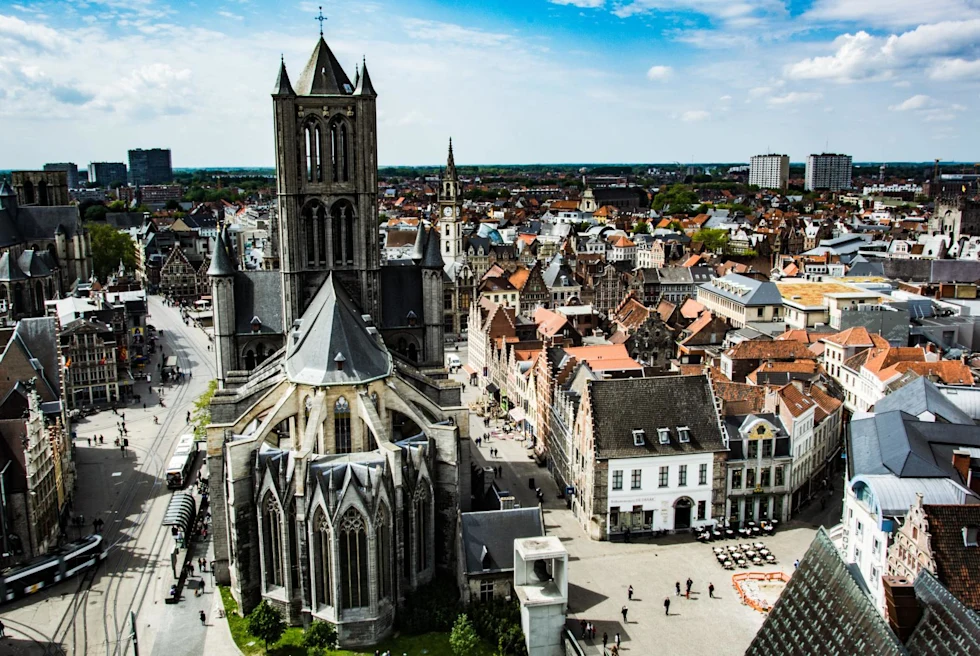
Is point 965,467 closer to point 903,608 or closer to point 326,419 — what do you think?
point 903,608

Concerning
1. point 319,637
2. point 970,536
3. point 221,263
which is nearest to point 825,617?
point 970,536

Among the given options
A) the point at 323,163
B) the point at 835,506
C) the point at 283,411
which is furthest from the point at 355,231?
the point at 835,506

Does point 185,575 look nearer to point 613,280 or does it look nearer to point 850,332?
point 850,332

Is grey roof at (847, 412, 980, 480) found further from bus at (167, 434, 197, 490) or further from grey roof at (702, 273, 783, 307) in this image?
grey roof at (702, 273, 783, 307)

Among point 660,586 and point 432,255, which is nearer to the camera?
point 660,586

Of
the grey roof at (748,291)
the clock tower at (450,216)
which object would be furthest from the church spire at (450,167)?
the grey roof at (748,291)

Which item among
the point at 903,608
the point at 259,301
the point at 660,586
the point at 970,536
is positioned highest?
the point at 259,301

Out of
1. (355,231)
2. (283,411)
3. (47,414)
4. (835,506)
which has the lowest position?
(835,506)

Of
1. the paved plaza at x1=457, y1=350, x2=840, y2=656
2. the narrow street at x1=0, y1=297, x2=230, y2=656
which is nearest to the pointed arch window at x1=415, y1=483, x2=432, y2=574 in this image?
the paved plaza at x1=457, y1=350, x2=840, y2=656
